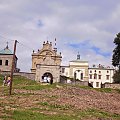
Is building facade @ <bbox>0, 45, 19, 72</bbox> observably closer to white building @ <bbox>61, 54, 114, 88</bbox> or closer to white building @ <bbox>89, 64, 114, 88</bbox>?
white building @ <bbox>61, 54, 114, 88</bbox>

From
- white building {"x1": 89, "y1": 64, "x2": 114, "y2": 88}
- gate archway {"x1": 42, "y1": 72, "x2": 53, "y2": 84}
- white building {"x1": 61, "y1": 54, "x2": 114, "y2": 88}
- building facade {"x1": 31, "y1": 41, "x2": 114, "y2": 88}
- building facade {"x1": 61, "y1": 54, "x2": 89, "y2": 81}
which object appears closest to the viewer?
gate archway {"x1": 42, "y1": 72, "x2": 53, "y2": 84}

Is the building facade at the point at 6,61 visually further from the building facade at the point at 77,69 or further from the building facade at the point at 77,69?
the building facade at the point at 77,69

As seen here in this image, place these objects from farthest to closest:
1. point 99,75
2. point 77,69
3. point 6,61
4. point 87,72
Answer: point 99,75
point 77,69
point 87,72
point 6,61

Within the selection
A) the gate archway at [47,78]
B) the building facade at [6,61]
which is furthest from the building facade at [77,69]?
the gate archway at [47,78]

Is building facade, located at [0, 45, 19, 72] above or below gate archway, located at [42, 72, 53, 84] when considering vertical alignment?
above

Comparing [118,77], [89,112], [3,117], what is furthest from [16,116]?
[118,77]

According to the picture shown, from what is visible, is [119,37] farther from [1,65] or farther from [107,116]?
[107,116]

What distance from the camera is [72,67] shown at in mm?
143750

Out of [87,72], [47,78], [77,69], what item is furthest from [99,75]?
[47,78]

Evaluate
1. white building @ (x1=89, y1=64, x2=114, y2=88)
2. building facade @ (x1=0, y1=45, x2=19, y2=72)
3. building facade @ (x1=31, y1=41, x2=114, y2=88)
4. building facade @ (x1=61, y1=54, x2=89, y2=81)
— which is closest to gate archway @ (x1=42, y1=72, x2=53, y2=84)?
building facade @ (x1=31, y1=41, x2=114, y2=88)

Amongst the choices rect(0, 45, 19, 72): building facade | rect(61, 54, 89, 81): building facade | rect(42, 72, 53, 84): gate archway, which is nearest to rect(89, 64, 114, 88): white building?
rect(61, 54, 89, 81): building facade

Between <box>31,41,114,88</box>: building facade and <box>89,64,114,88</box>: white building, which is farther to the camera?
<box>89,64,114,88</box>: white building

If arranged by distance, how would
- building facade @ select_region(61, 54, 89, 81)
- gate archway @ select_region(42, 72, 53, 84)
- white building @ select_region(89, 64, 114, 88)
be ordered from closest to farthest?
gate archway @ select_region(42, 72, 53, 84) < building facade @ select_region(61, 54, 89, 81) < white building @ select_region(89, 64, 114, 88)

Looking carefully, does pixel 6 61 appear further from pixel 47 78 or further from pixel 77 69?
pixel 77 69
